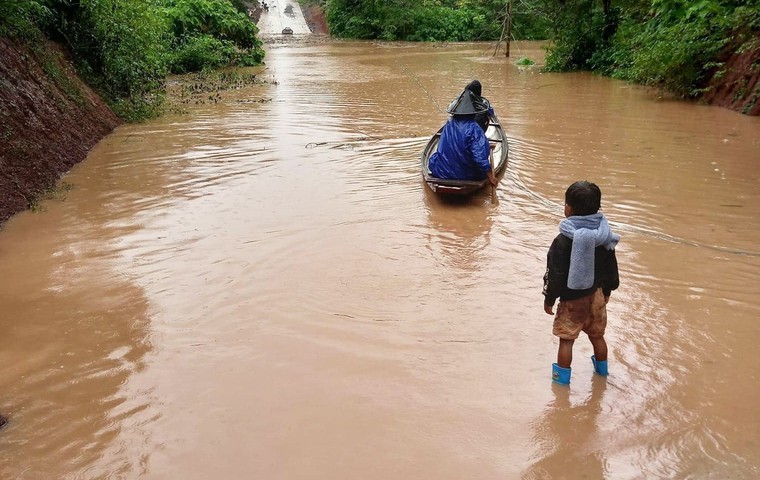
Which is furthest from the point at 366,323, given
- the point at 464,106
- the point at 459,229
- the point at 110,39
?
the point at 110,39

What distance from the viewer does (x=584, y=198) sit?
150 inches

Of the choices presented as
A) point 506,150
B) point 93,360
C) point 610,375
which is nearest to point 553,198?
point 506,150

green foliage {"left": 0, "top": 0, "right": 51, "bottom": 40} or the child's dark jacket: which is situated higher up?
green foliage {"left": 0, "top": 0, "right": 51, "bottom": 40}

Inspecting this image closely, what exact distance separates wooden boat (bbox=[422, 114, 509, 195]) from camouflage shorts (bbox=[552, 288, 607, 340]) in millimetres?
4050

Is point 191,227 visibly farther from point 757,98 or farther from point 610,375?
point 757,98

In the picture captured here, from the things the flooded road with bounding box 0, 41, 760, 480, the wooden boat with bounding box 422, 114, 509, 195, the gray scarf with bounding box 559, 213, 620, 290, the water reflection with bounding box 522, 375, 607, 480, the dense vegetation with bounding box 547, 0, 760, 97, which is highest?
the dense vegetation with bounding box 547, 0, 760, 97

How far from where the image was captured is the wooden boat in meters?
8.02

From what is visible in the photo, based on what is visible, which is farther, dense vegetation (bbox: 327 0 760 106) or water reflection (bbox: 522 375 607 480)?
dense vegetation (bbox: 327 0 760 106)

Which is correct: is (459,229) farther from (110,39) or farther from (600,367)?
(110,39)

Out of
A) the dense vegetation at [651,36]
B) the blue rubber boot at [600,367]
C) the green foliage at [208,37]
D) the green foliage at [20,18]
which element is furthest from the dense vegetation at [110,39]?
the dense vegetation at [651,36]

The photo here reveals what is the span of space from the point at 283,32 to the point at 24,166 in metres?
39.7

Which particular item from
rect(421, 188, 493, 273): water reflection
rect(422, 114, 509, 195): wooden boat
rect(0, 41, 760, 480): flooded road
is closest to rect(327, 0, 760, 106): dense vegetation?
rect(0, 41, 760, 480): flooded road

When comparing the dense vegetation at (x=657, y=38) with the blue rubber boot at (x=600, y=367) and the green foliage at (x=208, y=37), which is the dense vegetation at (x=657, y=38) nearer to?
the blue rubber boot at (x=600, y=367)

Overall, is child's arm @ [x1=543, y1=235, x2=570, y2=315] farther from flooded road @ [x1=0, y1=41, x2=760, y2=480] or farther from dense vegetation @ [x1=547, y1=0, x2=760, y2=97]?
dense vegetation @ [x1=547, y1=0, x2=760, y2=97]
